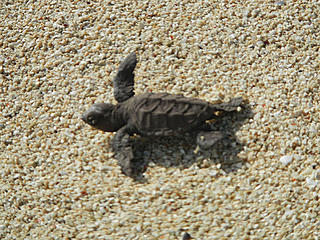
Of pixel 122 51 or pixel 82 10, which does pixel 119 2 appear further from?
pixel 122 51

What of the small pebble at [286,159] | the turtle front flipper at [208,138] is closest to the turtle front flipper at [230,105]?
the turtle front flipper at [208,138]

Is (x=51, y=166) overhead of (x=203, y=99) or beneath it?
beneath

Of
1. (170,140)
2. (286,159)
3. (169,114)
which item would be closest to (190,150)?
(170,140)

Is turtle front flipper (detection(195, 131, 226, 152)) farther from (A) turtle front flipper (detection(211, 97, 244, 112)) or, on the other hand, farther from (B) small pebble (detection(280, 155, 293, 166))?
(B) small pebble (detection(280, 155, 293, 166))

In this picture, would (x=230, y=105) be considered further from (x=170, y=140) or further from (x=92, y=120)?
(x=92, y=120)

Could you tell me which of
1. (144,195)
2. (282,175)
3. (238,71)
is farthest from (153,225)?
(238,71)

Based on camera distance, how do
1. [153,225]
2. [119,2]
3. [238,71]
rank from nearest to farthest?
1. [153,225]
2. [238,71]
3. [119,2]
